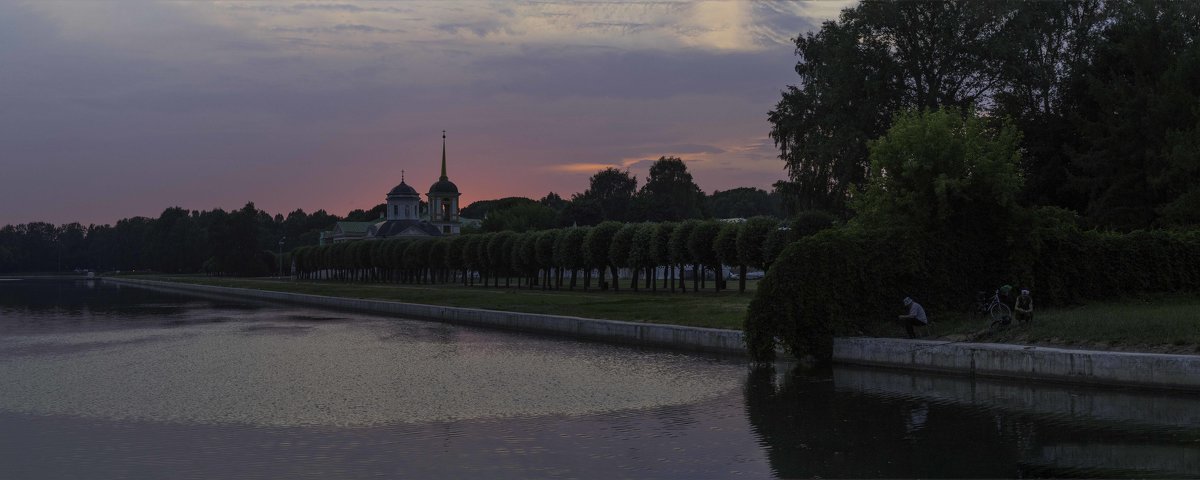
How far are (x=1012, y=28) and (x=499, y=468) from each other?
40.0 m

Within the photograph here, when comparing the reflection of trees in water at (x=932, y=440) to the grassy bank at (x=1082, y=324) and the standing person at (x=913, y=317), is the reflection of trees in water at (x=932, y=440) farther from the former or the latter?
the standing person at (x=913, y=317)

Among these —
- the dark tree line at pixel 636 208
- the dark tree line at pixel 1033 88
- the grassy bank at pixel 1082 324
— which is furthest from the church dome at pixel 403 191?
the grassy bank at pixel 1082 324

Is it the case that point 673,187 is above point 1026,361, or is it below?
above

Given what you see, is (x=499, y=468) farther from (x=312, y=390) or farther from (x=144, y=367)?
(x=144, y=367)

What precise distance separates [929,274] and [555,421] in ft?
44.3

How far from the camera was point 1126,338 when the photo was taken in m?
19.9

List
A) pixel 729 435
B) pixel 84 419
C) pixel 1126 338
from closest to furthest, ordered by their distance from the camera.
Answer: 1. pixel 729 435
2. pixel 84 419
3. pixel 1126 338

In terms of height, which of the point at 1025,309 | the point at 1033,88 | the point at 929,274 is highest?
the point at 1033,88

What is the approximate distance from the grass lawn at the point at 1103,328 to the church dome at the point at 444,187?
14867 centimetres

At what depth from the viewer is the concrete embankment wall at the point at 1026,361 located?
17891 millimetres

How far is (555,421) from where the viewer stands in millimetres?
16531

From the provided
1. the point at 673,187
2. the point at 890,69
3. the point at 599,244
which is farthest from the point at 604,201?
the point at 890,69

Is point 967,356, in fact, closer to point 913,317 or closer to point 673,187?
point 913,317

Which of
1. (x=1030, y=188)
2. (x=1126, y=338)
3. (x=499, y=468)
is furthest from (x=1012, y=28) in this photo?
(x=499, y=468)
